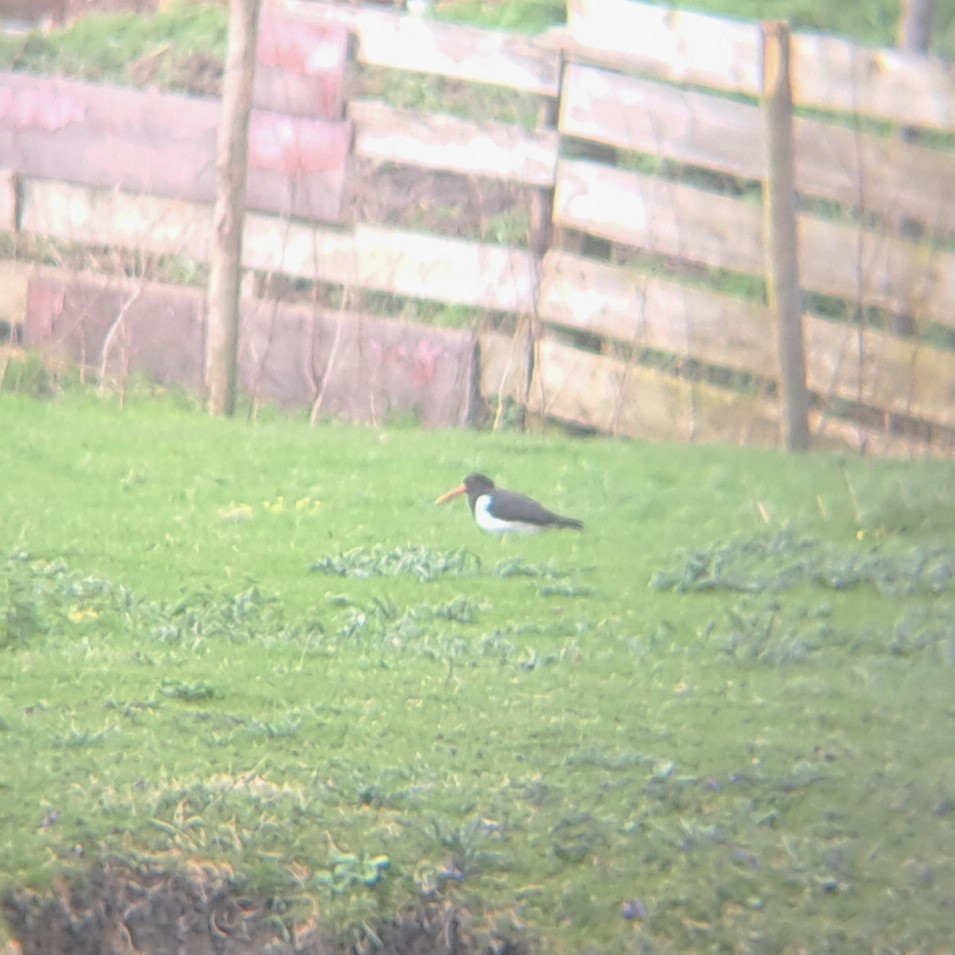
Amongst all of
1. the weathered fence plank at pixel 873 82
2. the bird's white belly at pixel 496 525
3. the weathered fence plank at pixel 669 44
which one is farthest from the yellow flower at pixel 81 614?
the weathered fence plank at pixel 873 82

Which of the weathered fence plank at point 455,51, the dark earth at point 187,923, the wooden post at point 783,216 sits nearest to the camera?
the dark earth at point 187,923

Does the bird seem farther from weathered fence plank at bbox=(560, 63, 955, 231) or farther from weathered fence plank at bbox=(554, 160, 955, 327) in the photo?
weathered fence plank at bbox=(560, 63, 955, 231)

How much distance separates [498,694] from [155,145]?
6.32 metres

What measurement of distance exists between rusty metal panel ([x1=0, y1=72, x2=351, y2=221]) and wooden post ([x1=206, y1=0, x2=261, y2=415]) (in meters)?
0.88

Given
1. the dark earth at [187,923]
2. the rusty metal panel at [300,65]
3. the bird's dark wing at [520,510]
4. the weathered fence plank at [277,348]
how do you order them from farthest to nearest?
1. the rusty metal panel at [300,65]
2. the weathered fence plank at [277,348]
3. the bird's dark wing at [520,510]
4. the dark earth at [187,923]

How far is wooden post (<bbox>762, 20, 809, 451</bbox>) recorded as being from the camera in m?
8.79

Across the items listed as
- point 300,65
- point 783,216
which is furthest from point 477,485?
point 300,65

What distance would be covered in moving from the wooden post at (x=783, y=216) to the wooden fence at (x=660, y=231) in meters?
0.41

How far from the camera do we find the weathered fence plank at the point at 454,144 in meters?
9.69

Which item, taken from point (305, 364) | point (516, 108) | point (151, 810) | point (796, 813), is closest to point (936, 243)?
point (516, 108)

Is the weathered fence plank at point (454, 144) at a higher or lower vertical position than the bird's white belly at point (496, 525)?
higher

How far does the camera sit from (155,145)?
34.0 feet

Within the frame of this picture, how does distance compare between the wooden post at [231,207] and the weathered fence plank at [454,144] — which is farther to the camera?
the weathered fence plank at [454,144]

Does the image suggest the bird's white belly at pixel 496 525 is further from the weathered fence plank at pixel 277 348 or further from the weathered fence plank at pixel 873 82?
the weathered fence plank at pixel 873 82
